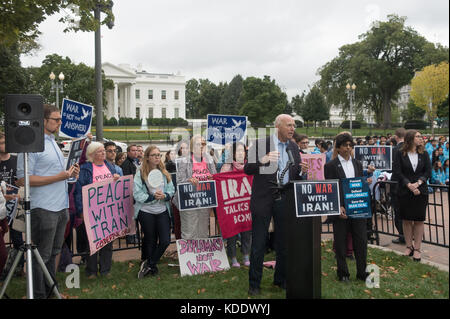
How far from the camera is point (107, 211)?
18.7 feet

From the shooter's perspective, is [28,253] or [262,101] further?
[262,101]

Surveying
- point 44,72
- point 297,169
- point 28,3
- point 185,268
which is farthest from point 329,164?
point 44,72

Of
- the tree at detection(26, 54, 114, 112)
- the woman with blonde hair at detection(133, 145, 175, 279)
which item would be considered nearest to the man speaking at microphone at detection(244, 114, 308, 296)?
the woman with blonde hair at detection(133, 145, 175, 279)

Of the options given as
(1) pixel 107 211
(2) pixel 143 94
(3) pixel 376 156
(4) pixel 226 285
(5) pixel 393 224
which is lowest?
(4) pixel 226 285

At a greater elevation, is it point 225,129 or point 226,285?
point 225,129

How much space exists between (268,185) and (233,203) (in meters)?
1.54

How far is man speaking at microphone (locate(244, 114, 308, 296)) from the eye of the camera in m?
4.80

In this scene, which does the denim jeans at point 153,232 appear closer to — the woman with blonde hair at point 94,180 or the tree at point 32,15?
the woman with blonde hair at point 94,180

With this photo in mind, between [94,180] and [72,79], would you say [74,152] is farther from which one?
[72,79]

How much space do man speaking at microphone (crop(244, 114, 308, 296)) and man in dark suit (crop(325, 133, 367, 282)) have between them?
26.9 inches

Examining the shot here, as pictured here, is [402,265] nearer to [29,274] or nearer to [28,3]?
[29,274]

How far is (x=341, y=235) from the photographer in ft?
17.6

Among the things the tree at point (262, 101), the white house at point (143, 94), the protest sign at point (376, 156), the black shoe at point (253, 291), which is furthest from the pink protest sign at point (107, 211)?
the white house at point (143, 94)

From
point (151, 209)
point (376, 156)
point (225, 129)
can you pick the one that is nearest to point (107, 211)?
point (151, 209)
